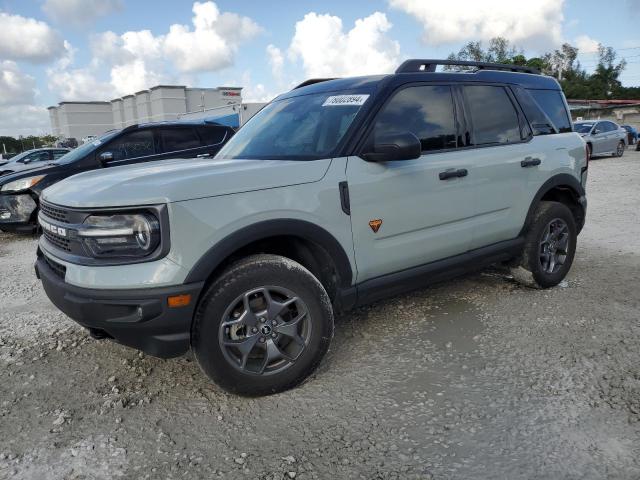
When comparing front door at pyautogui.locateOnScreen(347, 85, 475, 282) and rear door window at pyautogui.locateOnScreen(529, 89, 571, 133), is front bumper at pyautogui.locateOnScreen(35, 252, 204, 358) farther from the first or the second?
rear door window at pyautogui.locateOnScreen(529, 89, 571, 133)

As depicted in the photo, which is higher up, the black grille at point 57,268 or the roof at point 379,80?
the roof at point 379,80

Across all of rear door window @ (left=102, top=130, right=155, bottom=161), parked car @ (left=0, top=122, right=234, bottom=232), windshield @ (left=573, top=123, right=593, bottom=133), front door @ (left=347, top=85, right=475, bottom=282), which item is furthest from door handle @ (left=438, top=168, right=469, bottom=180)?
windshield @ (left=573, top=123, right=593, bottom=133)

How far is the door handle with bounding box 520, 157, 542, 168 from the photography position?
4.02 meters

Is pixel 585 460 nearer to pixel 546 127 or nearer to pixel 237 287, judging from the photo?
pixel 237 287

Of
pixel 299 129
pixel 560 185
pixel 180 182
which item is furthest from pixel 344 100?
pixel 560 185

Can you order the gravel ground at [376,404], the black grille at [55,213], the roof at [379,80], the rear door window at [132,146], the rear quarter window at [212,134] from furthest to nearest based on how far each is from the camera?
the rear quarter window at [212,134] → the rear door window at [132,146] → the roof at [379,80] → the black grille at [55,213] → the gravel ground at [376,404]

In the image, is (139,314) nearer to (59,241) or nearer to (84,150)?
(59,241)

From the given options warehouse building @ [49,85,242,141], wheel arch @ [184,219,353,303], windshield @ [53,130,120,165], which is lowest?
wheel arch @ [184,219,353,303]

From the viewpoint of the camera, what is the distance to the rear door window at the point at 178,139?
26.8 feet

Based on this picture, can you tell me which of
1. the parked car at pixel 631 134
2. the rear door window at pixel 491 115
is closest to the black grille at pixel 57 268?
the rear door window at pixel 491 115

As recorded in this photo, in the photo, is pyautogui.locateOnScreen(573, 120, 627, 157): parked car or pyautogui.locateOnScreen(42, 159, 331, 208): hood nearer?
pyautogui.locateOnScreen(42, 159, 331, 208): hood

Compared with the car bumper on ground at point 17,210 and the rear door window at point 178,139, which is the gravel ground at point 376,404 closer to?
the car bumper on ground at point 17,210

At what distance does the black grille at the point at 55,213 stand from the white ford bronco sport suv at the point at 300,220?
16 mm

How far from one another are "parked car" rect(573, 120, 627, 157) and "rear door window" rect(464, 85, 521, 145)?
16620mm
